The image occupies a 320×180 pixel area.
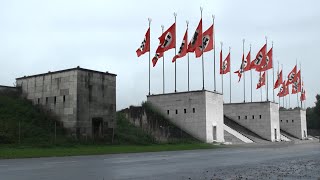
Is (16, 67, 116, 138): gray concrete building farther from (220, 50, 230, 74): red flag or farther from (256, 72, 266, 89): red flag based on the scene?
(256, 72, 266, 89): red flag

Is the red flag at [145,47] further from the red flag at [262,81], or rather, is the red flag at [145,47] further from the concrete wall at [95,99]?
the red flag at [262,81]

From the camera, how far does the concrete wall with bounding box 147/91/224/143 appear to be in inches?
2201

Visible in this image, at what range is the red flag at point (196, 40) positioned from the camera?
52844mm

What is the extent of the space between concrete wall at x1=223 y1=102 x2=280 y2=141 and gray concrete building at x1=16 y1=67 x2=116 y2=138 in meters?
39.5

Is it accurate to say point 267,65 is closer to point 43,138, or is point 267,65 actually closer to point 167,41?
point 167,41

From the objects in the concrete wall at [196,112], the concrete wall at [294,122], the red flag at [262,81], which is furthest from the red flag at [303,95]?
the concrete wall at [196,112]

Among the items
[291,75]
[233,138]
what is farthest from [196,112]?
[291,75]

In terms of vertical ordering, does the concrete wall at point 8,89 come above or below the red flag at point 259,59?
below

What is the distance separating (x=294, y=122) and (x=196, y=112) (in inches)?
1880

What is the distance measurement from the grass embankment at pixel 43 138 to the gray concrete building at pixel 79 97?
1196 millimetres

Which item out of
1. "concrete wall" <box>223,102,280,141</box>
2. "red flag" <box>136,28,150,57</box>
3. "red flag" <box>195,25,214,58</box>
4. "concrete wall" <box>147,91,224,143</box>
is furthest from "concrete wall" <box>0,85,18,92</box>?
"concrete wall" <box>223,102,280,141</box>

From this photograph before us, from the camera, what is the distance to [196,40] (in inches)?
2096

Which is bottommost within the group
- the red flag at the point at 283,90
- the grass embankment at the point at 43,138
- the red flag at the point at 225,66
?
the grass embankment at the point at 43,138

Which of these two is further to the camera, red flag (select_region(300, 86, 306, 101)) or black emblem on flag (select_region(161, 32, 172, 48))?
red flag (select_region(300, 86, 306, 101))
